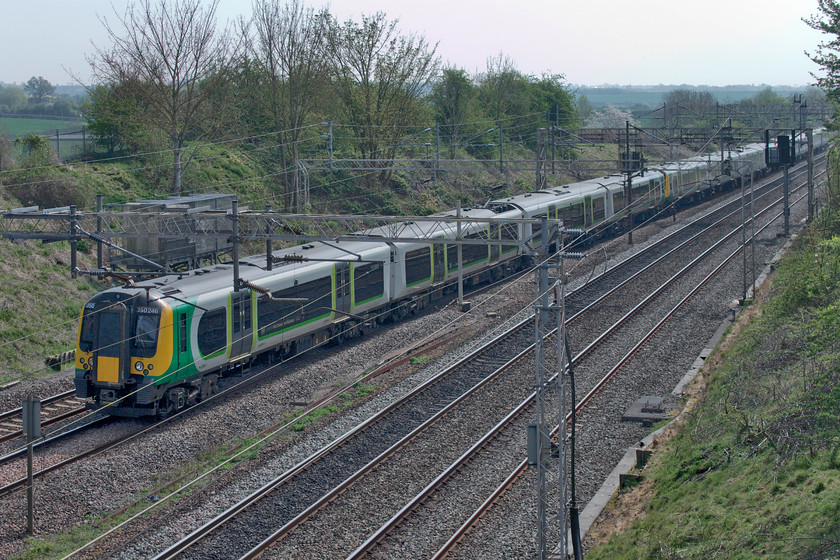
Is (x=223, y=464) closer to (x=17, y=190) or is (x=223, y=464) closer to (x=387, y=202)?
(x=17, y=190)

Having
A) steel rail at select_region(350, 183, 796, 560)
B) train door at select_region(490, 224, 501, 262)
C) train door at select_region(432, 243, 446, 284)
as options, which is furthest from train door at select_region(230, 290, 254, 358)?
train door at select_region(490, 224, 501, 262)

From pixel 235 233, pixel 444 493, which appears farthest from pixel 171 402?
pixel 444 493

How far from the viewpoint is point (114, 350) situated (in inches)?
593

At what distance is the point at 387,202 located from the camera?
132 ft

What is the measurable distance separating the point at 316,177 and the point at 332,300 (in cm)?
2096

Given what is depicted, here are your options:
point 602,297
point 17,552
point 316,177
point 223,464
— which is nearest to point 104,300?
point 223,464

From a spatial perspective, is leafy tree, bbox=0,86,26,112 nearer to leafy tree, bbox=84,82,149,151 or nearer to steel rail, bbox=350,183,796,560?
leafy tree, bbox=84,82,149,151

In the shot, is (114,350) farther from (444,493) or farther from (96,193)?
(96,193)

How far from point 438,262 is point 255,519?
1316 centimetres

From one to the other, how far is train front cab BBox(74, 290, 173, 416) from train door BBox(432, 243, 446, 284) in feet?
31.7

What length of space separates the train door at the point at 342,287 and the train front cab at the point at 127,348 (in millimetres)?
5278

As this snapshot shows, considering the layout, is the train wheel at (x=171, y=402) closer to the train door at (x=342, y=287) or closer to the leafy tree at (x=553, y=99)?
the train door at (x=342, y=287)

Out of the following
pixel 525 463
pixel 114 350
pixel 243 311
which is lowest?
pixel 525 463

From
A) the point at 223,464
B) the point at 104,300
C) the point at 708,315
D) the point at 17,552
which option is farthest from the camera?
the point at 708,315
